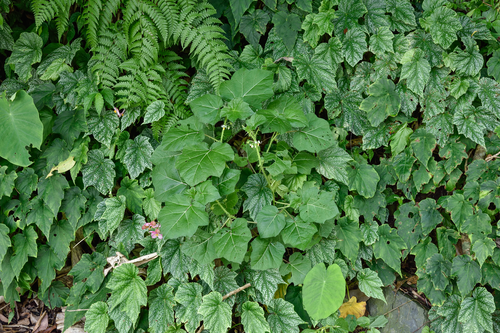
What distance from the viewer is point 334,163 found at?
207cm

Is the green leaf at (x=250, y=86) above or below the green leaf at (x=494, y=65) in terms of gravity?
below

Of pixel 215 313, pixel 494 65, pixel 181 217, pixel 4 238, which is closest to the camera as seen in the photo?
pixel 181 217

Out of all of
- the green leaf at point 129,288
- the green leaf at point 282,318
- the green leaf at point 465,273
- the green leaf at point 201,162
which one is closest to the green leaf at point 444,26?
the green leaf at point 465,273

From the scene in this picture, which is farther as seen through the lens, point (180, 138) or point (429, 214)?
point (429, 214)

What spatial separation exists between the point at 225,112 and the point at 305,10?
854mm

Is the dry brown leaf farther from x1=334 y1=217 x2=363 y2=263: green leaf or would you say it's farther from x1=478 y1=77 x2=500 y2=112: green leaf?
x1=478 y1=77 x2=500 y2=112: green leaf

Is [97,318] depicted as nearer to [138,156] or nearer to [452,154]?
[138,156]

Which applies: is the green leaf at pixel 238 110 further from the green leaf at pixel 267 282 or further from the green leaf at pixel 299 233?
the green leaf at pixel 267 282

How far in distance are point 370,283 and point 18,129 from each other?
7.35 feet

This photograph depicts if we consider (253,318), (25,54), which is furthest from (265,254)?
(25,54)

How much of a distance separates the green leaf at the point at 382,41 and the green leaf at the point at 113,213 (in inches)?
68.4

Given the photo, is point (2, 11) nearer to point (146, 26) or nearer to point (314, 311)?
point (146, 26)

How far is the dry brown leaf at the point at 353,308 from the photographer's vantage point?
7.49 feet

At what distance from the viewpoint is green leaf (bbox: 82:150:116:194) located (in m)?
2.11
